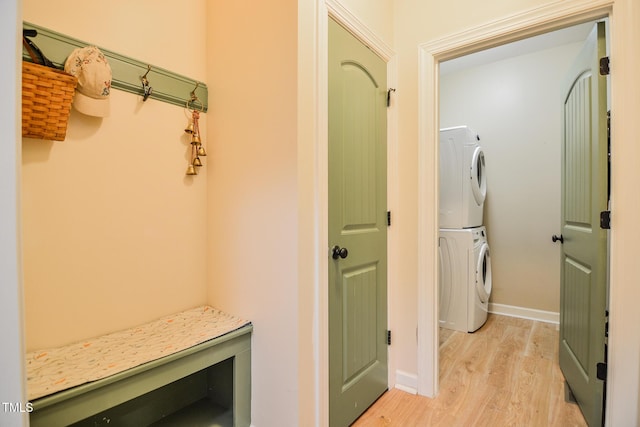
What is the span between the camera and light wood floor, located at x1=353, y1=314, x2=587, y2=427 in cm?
164

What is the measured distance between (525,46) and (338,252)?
3.14 meters

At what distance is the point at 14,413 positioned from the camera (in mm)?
534

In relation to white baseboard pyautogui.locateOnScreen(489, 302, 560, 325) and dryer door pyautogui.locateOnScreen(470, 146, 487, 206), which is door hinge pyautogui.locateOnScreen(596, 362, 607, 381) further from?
white baseboard pyautogui.locateOnScreen(489, 302, 560, 325)

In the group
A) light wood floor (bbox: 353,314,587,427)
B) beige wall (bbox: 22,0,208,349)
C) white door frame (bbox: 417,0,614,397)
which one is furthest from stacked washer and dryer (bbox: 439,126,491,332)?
beige wall (bbox: 22,0,208,349)

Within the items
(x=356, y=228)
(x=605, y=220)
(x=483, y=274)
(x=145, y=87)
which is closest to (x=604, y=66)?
(x=605, y=220)

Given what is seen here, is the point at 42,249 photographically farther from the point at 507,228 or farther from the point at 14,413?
the point at 507,228

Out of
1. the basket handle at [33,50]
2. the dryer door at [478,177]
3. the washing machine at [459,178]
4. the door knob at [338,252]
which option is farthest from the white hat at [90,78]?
the dryer door at [478,177]

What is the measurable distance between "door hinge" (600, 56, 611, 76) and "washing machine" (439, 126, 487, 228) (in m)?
1.42

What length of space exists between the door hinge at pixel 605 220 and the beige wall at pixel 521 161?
6.34ft

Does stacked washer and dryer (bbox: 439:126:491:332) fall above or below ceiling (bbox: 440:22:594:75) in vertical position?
below

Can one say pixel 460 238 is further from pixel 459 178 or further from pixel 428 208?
pixel 428 208

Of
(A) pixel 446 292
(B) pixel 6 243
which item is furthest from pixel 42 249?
(A) pixel 446 292

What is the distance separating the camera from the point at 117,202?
138 cm

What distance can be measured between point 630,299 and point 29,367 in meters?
2.46
